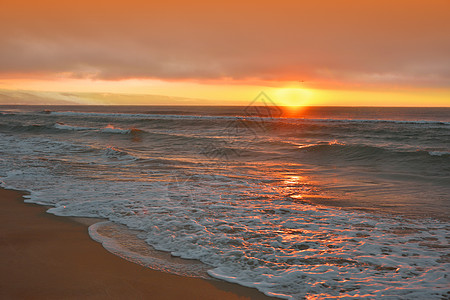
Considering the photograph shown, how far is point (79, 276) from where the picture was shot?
354cm

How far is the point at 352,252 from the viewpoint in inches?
166

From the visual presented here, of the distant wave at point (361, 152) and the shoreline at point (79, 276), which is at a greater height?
the distant wave at point (361, 152)

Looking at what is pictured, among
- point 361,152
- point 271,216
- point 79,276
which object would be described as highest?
point 361,152

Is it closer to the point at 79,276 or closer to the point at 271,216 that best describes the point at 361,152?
the point at 271,216

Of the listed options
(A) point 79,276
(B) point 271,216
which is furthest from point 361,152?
(A) point 79,276

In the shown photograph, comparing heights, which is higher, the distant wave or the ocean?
the distant wave

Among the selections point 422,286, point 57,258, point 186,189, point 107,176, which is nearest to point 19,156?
point 107,176

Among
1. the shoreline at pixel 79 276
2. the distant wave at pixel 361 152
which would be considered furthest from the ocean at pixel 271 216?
the distant wave at pixel 361 152

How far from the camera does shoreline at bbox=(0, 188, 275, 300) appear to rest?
3.24 m

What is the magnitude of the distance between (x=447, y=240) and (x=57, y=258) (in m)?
5.04

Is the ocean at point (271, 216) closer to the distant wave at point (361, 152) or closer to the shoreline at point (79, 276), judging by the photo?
the shoreline at point (79, 276)

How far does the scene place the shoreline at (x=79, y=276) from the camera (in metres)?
3.24

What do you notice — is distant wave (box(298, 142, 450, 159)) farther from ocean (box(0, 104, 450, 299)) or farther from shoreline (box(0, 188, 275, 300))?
shoreline (box(0, 188, 275, 300))

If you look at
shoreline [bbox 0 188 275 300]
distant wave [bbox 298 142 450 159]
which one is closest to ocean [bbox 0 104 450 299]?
shoreline [bbox 0 188 275 300]
